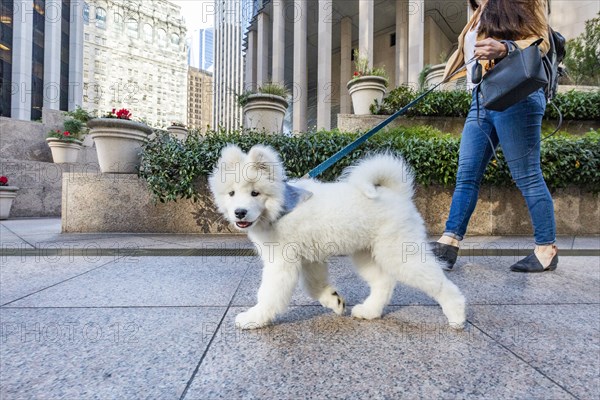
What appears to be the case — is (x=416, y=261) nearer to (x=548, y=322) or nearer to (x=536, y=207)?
(x=548, y=322)

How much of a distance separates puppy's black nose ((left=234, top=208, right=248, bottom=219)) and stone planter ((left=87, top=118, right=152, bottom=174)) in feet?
14.1

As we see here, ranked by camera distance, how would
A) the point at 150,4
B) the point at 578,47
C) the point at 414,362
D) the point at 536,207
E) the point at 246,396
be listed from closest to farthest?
the point at 246,396, the point at 414,362, the point at 536,207, the point at 578,47, the point at 150,4

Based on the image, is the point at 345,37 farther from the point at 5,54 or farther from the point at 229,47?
the point at 5,54

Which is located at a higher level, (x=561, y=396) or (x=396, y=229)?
(x=396, y=229)

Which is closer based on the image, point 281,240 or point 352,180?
point 281,240

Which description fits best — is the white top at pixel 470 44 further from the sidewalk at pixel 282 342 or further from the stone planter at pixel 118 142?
the stone planter at pixel 118 142

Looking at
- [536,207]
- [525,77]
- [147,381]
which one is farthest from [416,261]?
[536,207]

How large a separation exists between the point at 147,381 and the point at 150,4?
30.4 m

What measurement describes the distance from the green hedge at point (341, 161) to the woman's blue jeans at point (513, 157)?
1.90 m

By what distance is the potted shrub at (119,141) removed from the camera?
5102mm

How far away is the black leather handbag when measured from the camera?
214cm

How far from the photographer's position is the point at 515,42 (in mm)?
2357

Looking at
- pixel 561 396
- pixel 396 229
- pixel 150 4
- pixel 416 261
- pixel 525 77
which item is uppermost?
pixel 150 4

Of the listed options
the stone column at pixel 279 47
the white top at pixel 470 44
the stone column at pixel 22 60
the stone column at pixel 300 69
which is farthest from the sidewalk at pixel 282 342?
the stone column at pixel 22 60
